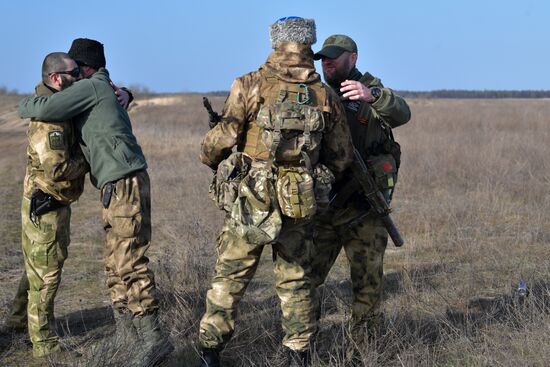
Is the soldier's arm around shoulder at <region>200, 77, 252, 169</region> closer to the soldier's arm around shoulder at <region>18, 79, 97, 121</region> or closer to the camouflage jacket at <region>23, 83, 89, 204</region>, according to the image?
the soldier's arm around shoulder at <region>18, 79, 97, 121</region>

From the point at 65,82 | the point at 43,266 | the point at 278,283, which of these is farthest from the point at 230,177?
the point at 43,266

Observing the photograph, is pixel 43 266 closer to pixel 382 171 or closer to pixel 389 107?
pixel 382 171

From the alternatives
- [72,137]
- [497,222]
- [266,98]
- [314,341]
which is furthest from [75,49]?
[497,222]

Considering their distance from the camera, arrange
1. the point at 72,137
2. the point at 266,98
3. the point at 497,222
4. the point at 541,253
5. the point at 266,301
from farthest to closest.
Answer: the point at 497,222, the point at 541,253, the point at 266,301, the point at 72,137, the point at 266,98

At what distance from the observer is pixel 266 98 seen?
384 centimetres

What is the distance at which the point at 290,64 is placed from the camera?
3.90 metres

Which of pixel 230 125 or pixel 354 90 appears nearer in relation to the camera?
pixel 230 125

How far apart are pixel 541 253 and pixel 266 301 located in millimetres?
2925

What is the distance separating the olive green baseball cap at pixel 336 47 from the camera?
4410mm

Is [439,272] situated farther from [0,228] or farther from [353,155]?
[0,228]

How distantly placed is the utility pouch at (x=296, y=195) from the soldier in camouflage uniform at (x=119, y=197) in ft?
3.67

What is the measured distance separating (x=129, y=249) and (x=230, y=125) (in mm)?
1116

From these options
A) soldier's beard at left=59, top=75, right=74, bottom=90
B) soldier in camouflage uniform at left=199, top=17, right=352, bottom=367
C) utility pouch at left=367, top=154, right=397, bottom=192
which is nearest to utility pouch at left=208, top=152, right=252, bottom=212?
soldier in camouflage uniform at left=199, top=17, right=352, bottom=367

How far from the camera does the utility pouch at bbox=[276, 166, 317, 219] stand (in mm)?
3762
